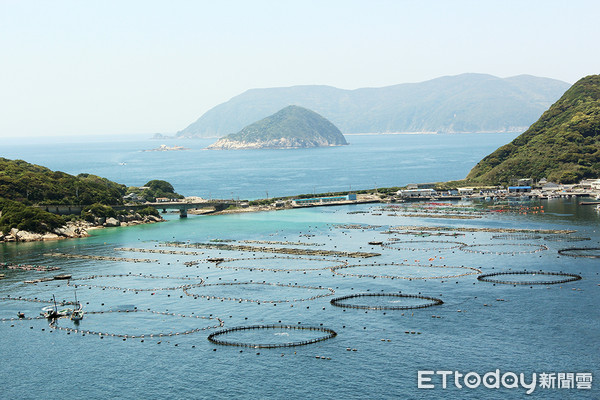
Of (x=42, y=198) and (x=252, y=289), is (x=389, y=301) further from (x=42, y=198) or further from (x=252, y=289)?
(x=42, y=198)

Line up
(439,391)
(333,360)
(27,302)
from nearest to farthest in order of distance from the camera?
1. (439,391)
2. (333,360)
3. (27,302)

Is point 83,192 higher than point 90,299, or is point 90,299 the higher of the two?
point 83,192

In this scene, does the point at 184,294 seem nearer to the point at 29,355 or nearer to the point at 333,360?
the point at 29,355

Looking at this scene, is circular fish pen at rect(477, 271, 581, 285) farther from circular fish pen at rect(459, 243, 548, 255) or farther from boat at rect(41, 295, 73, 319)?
boat at rect(41, 295, 73, 319)

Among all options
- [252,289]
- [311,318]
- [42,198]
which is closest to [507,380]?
[311,318]

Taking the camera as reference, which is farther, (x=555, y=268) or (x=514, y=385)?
(x=555, y=268)

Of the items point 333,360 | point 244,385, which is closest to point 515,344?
point 333,360

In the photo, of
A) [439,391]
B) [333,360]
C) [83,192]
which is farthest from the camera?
[83,192]
